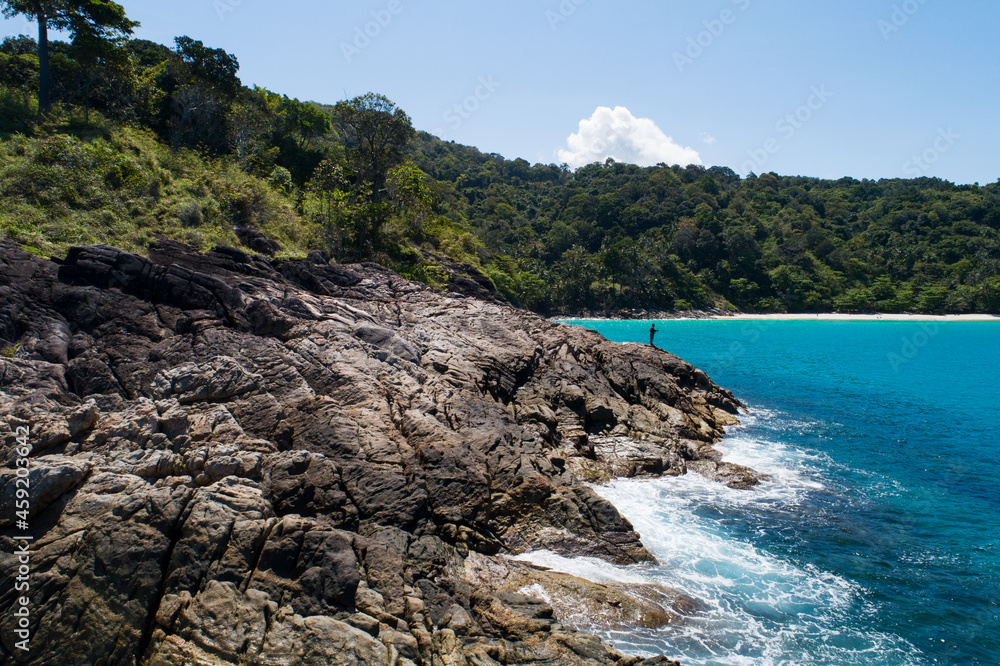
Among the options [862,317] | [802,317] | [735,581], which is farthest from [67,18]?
[862,317]

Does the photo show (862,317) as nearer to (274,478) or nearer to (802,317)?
(802,317)

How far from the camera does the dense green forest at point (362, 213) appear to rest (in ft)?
78.2

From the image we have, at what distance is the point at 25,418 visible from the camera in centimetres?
1006

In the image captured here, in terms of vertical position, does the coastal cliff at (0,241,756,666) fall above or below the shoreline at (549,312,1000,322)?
above

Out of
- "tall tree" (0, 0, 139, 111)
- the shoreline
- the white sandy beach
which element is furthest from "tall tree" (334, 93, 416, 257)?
the white sandy beach

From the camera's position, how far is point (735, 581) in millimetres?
13297

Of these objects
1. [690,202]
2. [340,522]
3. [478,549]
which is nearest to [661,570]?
[478,549]

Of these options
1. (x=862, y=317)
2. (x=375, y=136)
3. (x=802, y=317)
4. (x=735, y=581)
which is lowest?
(x=735, y=581)

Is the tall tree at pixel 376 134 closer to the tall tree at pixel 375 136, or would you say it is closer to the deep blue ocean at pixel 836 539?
the tall tree at pixel 375 136

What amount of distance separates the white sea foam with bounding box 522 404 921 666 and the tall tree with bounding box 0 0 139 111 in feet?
129

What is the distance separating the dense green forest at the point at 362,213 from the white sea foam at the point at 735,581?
19.8 meters

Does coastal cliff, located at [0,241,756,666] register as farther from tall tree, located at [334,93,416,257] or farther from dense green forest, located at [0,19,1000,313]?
tall tree, located at [334,93,416,257]

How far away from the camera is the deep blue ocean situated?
1120cm

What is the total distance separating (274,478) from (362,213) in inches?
945
